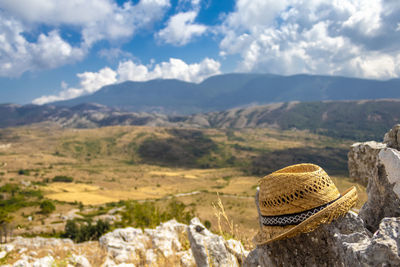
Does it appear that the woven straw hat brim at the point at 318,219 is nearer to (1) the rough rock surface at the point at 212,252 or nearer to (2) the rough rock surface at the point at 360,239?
(2) the rough rock surface at the point at 360,239

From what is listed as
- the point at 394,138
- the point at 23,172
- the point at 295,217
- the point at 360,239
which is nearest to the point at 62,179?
the point at 23,172

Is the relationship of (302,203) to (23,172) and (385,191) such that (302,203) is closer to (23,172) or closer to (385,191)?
(385,191)

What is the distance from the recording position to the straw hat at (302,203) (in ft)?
10.5

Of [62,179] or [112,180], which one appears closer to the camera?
[62,179]

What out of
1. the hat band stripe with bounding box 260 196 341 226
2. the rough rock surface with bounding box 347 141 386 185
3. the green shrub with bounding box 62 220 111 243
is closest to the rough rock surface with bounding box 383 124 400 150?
the rough rock surface with bounding box 347 141 386 185

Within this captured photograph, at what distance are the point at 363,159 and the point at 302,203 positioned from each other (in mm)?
6578

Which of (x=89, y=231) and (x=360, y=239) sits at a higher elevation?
(x=360, y=239)

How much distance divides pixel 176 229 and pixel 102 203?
274ft

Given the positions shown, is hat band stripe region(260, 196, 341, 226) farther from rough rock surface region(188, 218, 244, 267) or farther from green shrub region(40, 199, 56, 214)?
green shrub region(40, 199, 56, 214)

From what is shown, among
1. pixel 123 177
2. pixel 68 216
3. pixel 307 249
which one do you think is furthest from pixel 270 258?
pixel 123 177

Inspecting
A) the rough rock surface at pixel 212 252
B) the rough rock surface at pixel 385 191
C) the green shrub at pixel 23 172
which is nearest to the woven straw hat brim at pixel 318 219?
the rough rock surface at pixel 385 191

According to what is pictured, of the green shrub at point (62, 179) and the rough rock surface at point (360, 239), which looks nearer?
the rough rock surface at point (360, 239)

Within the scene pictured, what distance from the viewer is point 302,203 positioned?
325 centimetres

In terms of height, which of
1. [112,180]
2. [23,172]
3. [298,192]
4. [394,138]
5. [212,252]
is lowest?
[112,180]
